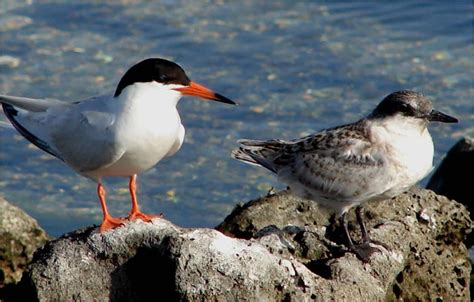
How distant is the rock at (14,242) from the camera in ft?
23.8

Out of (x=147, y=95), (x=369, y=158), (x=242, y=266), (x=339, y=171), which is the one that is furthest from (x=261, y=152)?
(x=242, y=266)

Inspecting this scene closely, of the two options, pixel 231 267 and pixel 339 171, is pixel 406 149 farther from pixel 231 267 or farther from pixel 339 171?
pixel 231 267

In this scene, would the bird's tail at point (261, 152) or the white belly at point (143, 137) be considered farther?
the bird's tail at point (261, 152)

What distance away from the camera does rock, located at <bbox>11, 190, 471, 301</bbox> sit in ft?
17.3

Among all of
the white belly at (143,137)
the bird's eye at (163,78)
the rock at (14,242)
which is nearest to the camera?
the white belly at (143,137)

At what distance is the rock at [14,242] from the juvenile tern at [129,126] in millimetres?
936

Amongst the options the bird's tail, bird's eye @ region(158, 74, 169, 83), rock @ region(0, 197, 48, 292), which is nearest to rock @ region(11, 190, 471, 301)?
the bird's tail

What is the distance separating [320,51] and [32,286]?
7.18 meters

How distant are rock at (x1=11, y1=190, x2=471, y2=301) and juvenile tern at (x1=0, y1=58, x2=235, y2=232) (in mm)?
427


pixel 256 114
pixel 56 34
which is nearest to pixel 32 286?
pixel 256 114

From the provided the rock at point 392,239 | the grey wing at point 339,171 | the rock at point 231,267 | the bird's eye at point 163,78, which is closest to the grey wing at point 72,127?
the bird's eye at point 163,78

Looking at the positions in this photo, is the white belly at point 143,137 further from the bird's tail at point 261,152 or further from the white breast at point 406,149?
the white breast at point 406,149

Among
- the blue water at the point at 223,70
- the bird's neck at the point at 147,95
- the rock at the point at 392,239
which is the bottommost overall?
the blue water at the point at 223,70

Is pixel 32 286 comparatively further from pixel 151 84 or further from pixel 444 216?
pixel 444 216
